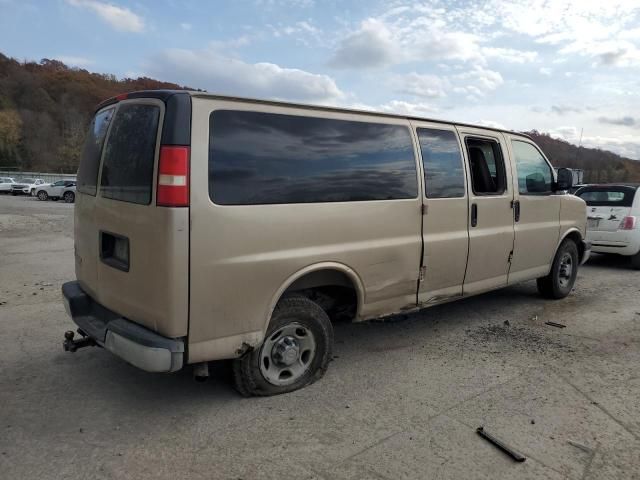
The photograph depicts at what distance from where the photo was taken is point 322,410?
3.43m

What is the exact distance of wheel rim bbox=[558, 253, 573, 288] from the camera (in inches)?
261

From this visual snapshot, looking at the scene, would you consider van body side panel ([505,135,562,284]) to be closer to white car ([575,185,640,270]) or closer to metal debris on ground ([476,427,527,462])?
A: metal debris on ground ([476,427,527,462])

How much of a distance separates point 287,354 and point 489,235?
8.75ft

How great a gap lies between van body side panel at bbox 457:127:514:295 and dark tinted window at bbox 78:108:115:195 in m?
3.29

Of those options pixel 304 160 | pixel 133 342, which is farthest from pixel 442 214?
pixel 133 342

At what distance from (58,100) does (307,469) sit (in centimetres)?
10408

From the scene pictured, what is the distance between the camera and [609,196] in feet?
32.1

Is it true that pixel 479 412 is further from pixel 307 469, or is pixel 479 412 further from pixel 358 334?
pixel 358 334

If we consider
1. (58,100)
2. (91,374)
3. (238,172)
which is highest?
(58,100)

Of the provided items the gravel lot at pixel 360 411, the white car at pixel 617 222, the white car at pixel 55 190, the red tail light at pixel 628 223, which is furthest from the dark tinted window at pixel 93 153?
the white car at pixel 55 190

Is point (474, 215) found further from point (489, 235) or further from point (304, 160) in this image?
point (304, 160)

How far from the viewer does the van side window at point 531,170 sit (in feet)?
18.5

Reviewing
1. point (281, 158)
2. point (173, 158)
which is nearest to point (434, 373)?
point (281, 158)

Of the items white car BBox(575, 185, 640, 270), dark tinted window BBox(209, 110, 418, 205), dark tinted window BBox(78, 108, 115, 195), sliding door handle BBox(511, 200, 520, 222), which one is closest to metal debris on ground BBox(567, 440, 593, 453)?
dark tinted window BBox(209, 110, 418, 205)
